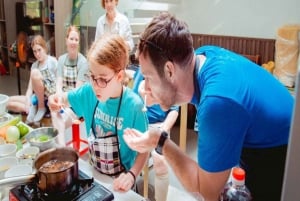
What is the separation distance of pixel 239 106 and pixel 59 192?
0.55 metres

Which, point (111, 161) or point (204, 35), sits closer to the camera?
point (111, 161)

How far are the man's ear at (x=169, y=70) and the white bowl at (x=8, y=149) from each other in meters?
0.71

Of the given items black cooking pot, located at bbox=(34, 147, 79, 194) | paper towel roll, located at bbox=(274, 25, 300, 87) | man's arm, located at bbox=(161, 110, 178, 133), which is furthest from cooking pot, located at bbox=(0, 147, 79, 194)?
paper towel roll, located at bbox=(274, 25, 300, 87)

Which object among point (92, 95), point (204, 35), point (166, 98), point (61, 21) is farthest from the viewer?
point (61, 21)

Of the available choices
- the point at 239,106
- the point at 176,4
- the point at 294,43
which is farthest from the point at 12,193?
the point at 176,4

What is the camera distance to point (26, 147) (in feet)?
3.93

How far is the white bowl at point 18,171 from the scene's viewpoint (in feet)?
3.37

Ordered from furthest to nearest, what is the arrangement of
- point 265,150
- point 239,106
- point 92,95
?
point 92,95, point 265,150, point 239,106

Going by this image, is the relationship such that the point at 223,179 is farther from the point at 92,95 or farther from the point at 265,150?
the point at 92,95

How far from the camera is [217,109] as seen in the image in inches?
29.2

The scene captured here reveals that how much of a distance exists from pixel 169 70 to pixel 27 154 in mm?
662

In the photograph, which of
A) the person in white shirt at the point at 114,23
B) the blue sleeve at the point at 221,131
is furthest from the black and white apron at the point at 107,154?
the person in white shirt at the point at 114,23

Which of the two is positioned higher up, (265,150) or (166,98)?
(166,98)

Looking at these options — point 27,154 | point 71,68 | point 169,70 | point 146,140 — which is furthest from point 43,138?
point 71,68
